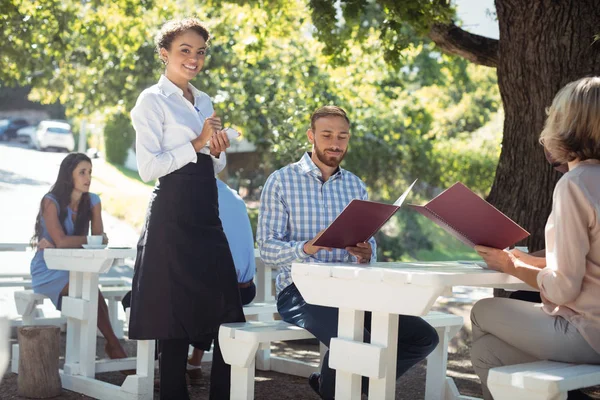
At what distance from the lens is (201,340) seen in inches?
173

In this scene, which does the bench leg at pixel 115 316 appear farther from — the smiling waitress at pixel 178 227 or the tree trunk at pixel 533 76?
the tree trunk at pixel 533 76

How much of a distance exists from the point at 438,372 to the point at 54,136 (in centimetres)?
3277

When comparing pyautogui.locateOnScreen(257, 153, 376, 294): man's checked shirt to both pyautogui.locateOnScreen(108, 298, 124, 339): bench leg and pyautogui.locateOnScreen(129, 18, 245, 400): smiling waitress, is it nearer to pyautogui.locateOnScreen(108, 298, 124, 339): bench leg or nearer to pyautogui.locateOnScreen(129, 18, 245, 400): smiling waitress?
pyautogui.locateOnScreen(129, 18, 245, 400): smiling waitress

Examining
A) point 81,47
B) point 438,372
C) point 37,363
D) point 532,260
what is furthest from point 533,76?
point 81,47

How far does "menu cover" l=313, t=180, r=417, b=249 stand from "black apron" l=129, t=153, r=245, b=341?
0.77m

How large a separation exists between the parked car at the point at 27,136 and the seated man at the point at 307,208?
36149 millimetres

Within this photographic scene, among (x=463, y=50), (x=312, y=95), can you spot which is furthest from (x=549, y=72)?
(x=312, y=95)

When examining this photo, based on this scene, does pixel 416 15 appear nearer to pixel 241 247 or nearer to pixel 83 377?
pixel 241 247

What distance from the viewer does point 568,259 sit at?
304 centimetres

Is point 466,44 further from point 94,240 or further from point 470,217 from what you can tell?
point 470,217

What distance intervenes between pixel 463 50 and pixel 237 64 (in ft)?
28.6

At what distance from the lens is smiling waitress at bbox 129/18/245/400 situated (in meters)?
4.11

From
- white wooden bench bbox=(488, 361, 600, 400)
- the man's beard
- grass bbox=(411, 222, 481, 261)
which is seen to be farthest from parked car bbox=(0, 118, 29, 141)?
white wooden bench bbox=(488, 361, 600, 400)

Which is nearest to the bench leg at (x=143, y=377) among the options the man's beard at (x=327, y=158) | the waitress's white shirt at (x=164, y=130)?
the waitress's white shirt at (x=164, y=130)
